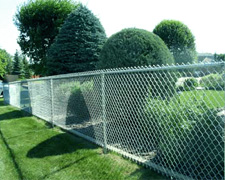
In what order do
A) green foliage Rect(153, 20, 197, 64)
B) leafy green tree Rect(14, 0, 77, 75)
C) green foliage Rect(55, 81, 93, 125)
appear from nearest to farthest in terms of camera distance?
green foliage Rect(55, 81, 93, 125) → leafy green tree Rect(14, 0, 77, 75) → green foliage Rect(153, 20, 197, 64)

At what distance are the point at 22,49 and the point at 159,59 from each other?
629 inches

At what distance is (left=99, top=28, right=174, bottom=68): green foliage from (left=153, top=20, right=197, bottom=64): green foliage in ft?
38.9

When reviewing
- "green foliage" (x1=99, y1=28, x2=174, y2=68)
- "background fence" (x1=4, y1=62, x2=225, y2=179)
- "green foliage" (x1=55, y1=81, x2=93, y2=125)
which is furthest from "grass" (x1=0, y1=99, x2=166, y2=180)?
"green foliage" (x1=99, y1=28, x2=174, y2=68)

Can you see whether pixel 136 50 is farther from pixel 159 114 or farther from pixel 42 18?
pixel 42 18

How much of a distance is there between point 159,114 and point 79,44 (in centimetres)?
677

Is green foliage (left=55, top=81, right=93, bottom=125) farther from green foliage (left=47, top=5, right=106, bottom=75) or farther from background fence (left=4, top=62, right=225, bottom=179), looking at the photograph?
green foliage (left=47, top=5, right=106, bottom=75)

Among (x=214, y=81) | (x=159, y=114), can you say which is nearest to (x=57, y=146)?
(x=159, y=114)

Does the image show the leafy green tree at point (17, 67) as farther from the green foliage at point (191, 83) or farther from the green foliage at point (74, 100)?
the green foliage at point (191, 83)

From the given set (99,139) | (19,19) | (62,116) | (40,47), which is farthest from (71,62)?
(19,19)

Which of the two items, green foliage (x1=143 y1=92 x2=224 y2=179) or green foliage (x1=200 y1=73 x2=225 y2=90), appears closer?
green foliage (x1=200 y1=73 x2=225 y2=90)

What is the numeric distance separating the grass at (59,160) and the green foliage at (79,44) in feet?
14.9

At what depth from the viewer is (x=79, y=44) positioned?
942 centimetres

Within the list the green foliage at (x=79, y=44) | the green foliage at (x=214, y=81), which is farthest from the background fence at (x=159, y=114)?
the green foliage at (x=79, y=44)

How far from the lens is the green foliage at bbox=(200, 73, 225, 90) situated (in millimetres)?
2241
